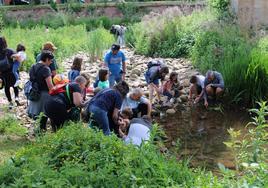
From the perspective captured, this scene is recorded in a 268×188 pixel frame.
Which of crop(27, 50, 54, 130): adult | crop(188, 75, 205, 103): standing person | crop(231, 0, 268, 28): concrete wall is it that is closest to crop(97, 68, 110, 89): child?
crop(27, 50, 54, 130): adult

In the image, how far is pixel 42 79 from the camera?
24.9 ft

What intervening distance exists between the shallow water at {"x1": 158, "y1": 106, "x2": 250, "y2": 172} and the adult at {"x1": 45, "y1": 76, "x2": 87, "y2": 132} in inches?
74.3

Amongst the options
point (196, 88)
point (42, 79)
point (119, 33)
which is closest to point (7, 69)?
point (42, 79)

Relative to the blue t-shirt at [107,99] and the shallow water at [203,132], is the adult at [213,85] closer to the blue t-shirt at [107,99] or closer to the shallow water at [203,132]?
the shallow water at [203,132]

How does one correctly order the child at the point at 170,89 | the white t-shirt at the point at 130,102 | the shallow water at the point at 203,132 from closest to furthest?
the shallow water at the point at 203,132 → the white t-shirt at the point at 130,102 → the child at the point at 170,89

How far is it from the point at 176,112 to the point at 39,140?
5423 mm

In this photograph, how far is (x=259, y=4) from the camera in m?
18.8

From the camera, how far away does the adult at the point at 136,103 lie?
8.07 metres

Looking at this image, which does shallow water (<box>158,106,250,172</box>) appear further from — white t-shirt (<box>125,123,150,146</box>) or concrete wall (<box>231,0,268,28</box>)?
concrete wall (<box>231,0,268,28</box>)

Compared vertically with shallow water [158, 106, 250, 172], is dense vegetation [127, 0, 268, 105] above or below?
above

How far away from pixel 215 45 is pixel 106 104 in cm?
705

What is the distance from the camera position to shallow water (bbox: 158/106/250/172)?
7.74 metres

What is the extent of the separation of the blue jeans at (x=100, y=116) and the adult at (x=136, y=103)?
1.05 metres

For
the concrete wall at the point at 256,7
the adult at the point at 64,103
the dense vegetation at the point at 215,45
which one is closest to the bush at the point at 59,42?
the dense vegetation at the point at 215,45
